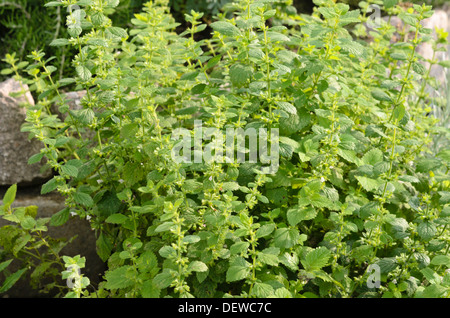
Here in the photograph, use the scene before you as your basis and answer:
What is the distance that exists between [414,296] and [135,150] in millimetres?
1395

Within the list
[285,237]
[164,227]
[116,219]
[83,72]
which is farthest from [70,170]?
[285,237]

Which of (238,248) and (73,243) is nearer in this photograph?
(238,248)

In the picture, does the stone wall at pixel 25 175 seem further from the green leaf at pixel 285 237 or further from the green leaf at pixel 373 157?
the green leaf at pixel 373 157

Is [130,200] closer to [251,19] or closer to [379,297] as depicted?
[251,19]

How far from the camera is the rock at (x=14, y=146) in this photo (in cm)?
342

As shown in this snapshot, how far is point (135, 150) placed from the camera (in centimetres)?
241

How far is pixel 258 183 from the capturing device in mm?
2076

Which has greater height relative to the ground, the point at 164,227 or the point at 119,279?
the point at 164,227

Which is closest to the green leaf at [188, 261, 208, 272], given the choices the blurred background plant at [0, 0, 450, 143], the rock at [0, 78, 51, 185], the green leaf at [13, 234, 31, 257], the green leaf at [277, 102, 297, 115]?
the green leaf at [277, 102, 297, 115]

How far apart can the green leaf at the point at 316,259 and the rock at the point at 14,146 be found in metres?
2.10

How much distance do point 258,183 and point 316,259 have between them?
40 centimetres

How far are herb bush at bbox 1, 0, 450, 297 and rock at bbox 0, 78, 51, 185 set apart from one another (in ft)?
2.69

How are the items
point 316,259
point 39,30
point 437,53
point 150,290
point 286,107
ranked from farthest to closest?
point 437,53
point 39,30
point 286,107
point 316,259
point 150,290

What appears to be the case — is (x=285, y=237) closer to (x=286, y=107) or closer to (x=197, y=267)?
(x=197, y=267)
